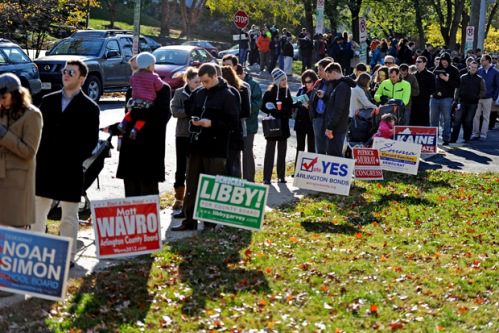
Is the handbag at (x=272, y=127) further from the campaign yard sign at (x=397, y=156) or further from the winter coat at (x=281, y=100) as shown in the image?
the campaign yard sign at (x=397, y=156)

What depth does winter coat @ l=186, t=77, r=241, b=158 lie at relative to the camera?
1069 centimetres

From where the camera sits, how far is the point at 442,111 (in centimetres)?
2134

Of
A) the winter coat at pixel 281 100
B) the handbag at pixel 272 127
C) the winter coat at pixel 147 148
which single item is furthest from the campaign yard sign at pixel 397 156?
the winter coat at pixel 147 148

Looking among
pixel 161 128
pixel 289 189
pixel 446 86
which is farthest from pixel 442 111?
pixel 161 128

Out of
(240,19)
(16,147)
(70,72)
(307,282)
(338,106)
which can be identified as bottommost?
(307,282)

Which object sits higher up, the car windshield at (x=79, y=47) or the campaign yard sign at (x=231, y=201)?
the car windshield at (x=79, y=47)

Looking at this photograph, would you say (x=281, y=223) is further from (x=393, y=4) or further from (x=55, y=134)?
(x=393, y=4)

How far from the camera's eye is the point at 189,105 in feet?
36.0

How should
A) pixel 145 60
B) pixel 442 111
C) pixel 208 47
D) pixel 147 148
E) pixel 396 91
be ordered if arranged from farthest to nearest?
pixel 208 47, pixel 442 111, pixel 396 91, pixel 147 148, pixel 145 60

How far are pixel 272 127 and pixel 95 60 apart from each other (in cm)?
1323

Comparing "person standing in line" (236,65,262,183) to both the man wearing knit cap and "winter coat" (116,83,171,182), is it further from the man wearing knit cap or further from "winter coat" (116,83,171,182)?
the man wearing knit cap

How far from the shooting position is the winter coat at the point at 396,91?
1875 cm

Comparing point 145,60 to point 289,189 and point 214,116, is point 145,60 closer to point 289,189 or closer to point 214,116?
point 214,116

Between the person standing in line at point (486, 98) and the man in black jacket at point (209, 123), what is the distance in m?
12.8
